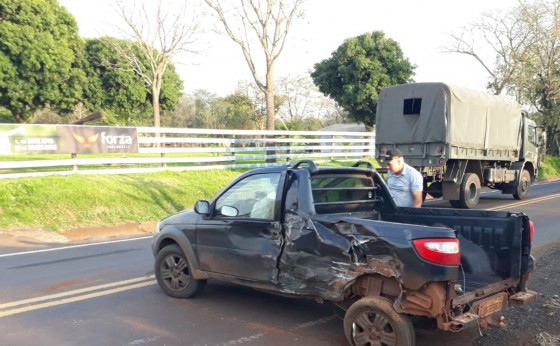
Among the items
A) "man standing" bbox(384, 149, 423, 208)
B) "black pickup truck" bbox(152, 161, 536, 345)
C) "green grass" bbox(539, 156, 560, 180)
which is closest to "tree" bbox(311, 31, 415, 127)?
"green grass" bbox(539, 156, 560, 180)

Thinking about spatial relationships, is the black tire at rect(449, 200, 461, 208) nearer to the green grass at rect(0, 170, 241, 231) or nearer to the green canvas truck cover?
the green canvas truck cover

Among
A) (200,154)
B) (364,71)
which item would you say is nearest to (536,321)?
(200,154)

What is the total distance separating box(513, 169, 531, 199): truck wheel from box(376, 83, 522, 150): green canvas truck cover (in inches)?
70.4

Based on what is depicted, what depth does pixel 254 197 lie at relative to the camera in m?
5.57

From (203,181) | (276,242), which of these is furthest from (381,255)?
(203,181)

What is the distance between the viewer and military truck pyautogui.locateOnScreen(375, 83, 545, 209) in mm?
14461

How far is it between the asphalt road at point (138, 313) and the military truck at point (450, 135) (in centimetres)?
922

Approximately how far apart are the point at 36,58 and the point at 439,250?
107 ft

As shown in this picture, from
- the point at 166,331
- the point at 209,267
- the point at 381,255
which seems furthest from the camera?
the point at 209,267

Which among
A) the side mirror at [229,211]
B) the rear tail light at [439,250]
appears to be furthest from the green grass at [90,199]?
the rear tail light at [439,250]

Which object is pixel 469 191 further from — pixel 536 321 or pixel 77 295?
pixel 77 295

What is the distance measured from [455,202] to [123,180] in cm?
999

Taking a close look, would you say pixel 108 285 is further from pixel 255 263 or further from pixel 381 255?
pixel 381 255

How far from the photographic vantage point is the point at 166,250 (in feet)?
20.5
